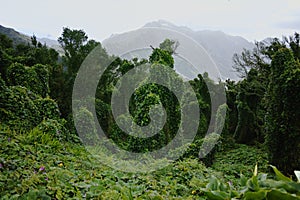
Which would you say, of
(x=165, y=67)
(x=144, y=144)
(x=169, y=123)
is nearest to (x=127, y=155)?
(x=144, y=144)

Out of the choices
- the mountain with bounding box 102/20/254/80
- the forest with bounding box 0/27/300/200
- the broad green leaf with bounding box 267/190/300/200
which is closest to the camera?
the broad green leaf with bounding box 267/190/300/200

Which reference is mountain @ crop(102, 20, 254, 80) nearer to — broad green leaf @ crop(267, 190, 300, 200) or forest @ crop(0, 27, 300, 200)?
forest @ crop(0, 27, 300, 200)

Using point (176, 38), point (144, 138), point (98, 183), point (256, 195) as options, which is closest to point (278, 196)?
point (256, 195)

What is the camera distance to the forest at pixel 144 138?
2685 mm

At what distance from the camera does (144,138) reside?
22.6 feet

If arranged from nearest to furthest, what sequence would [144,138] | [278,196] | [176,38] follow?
[278,196] → [144,138] → [176,38]

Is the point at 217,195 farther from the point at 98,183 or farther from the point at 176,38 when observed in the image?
the point at 176,38

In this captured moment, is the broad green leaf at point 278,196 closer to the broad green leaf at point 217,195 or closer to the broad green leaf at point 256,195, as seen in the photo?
the broad green leaf at point 256,195

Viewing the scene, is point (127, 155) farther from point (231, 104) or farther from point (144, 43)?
point (231, 104)

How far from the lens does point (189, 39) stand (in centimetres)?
872

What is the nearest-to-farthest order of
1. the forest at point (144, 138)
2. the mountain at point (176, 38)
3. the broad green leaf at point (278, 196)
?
the broad green leaf at point (278, 196) < the forest at point (144, 138) < the mountain at point (176, 38)

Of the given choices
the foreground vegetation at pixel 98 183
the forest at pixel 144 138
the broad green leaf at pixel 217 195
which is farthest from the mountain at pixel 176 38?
the broad green leaf at pixel 217 195

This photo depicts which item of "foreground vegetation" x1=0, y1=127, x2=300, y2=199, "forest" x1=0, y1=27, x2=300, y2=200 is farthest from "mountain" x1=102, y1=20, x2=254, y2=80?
"foreground vegetation" x1=0, y1=127, x2=300, y2=199

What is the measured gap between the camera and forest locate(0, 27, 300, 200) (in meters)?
2.68
